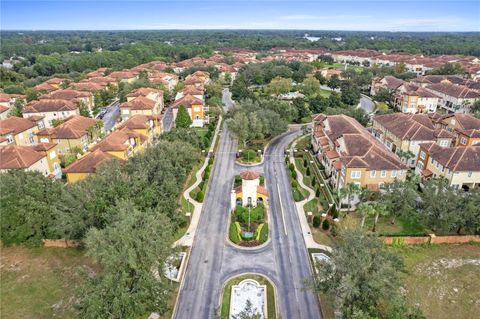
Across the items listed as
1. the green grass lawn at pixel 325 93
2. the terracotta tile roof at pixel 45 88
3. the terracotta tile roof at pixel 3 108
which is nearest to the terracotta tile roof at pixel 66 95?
the terracotta tile roof at pixel 3 108

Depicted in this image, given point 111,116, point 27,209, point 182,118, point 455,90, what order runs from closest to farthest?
point 27,209 < point 182,118 < point 111,116 < point 455,90

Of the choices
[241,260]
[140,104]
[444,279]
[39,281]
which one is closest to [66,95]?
[140,104]

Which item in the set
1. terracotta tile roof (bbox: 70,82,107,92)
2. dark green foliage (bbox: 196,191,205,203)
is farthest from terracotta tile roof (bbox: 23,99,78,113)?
dark green foliage (bbox: 196,191,205,203)

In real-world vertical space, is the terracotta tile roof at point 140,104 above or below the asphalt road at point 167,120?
above

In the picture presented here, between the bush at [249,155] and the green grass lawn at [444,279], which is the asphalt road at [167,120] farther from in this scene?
the green grass lawn at [444,279]

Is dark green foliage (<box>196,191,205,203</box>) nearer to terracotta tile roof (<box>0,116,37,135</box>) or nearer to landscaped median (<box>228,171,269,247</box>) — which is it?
landscaped median (<box>228,171,269,247</box>)

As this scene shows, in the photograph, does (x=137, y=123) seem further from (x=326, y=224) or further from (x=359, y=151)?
(x=359, y=151)
